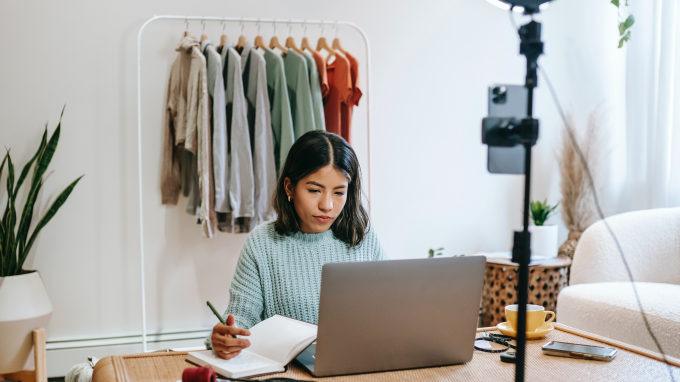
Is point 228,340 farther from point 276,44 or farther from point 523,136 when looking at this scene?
point 276,44

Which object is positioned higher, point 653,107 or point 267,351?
point 653,107

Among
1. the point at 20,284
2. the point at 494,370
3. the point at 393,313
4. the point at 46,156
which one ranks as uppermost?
the point at 46,156

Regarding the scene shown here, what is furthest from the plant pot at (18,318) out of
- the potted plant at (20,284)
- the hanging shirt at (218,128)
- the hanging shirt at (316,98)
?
the hanging shirt at (316,98)

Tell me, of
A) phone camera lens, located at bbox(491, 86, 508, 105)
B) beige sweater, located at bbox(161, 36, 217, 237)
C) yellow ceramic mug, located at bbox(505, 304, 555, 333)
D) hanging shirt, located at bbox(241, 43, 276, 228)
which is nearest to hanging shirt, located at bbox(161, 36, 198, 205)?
beige sweater, located at bbox(161, 36, 217, 237)

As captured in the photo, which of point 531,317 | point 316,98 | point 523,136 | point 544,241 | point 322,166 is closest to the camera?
point 523,136

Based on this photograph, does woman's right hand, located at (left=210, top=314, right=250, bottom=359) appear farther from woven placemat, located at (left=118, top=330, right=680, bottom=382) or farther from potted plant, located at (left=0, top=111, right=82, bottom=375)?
potted plant, located at (left=0, top=111, right=82, bottom=375)

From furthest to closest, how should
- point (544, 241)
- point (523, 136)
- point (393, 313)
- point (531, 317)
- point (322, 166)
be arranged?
1. point (544, 241)
2. point (322, 166)
3. point (531, 317)
4. point (393, 313)
5. point (523, 136)

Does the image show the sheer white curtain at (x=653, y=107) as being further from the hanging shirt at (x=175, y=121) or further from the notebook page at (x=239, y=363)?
the notebook page at (x=239, y=363)

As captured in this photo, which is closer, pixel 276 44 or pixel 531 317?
pixel 531 317

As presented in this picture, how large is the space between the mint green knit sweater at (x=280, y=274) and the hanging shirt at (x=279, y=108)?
1021mm

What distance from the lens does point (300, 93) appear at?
2416mm

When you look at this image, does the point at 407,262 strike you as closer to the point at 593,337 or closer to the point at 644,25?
the point at 593,337

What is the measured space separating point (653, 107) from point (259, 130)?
210 cm

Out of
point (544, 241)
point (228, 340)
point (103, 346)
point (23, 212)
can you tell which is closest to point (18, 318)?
point (23, 212)
